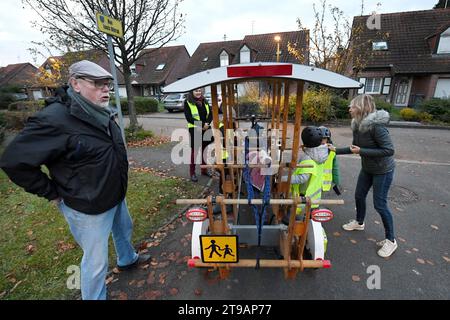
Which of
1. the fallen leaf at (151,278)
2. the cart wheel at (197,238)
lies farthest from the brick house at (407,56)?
the fallen leaf at (151,278)

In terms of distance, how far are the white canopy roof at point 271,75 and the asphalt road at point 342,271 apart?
204 cm

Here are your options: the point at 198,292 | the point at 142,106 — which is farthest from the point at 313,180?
the point at 142,106

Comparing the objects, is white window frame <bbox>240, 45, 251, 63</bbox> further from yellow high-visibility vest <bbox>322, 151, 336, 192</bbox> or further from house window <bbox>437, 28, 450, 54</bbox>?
yellow high-visibility vest <bbox>322, 151, 336, 192</bbox>

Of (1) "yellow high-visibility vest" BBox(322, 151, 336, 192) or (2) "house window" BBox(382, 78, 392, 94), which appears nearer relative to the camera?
(1) "yellow high-visibility vest" BBox(322, 151, 336, 192)

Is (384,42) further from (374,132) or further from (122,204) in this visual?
(122,204)

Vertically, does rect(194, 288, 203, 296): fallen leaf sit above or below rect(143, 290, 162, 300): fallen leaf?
above

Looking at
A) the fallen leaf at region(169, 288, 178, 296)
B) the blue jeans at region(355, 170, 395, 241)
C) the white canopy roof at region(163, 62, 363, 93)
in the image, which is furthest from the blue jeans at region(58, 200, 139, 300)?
Answer: the blue jeans at region(355, 170, 395, 241)

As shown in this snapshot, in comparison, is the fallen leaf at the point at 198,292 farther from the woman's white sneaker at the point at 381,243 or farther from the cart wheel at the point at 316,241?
the woman's white sneaker at the point at 381,243

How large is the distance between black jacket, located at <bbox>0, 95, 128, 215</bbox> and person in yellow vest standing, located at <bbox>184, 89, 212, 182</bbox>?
2989 mm

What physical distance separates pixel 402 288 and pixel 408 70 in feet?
65.1

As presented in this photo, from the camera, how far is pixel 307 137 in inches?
108

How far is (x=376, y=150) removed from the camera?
269 centimetres

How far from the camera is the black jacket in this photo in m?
1.68

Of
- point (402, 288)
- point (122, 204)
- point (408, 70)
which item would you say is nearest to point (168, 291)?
point (122, 204)
